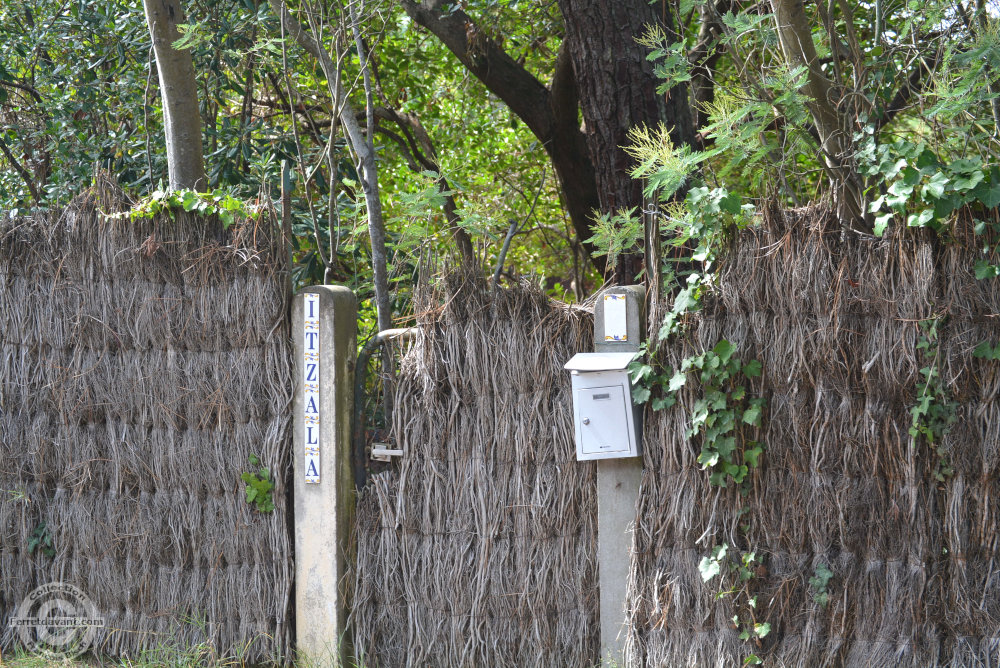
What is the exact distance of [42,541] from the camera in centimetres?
479

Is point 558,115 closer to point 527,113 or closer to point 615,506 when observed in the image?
point 527,113

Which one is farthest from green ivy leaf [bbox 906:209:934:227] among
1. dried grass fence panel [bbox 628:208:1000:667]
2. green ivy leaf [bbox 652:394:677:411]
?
green ivy leaf [bbox 652:394:677:411]

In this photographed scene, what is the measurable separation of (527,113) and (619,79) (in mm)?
1690

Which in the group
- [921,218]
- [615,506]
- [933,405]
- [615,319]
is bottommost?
[615,506]

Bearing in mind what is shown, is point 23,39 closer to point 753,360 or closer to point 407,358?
point 407,358

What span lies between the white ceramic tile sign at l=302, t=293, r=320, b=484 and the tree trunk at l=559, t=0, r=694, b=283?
1.86 meters

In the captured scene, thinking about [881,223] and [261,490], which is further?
[261,490]

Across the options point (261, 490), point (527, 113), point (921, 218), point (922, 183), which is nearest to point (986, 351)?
point (921, 218)

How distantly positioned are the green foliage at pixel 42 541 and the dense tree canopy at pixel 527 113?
7.08 feet

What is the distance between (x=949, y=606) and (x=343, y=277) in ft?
17.4

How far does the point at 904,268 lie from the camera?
3328 mm

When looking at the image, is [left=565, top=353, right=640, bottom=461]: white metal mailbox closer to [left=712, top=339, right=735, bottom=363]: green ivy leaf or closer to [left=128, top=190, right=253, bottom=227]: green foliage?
[left=712, top=339, right=735, bottom=363]: green ivy leaf

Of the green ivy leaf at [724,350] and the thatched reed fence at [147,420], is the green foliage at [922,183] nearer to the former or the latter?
the green ivy leaf at [724,350]

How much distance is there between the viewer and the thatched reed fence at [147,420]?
4340mm
